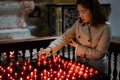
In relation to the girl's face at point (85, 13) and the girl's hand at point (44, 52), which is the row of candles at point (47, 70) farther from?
the girl's face at point (85, 13)

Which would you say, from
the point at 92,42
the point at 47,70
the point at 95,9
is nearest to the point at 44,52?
the point at 47,70

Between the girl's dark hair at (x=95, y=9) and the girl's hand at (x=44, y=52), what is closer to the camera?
the girl's dark hair at (x=95, y=9)

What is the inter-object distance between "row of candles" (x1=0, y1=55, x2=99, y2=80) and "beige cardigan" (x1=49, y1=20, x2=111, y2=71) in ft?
Result: 0.59

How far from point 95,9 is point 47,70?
2.52 ft

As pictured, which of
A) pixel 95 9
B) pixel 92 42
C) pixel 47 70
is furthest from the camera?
pixel 92 42

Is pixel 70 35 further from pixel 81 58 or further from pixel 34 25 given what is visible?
pixel 34 25

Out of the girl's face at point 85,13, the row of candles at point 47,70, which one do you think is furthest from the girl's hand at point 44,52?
the girl's face at point 85,13

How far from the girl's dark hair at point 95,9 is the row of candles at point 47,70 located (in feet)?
1.63

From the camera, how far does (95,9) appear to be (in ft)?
7.73

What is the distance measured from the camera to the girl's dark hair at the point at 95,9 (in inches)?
92.0

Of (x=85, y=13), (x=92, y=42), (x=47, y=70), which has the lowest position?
(x=47, y=70)

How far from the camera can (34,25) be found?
7.46m

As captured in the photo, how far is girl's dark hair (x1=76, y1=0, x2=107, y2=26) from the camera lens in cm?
234

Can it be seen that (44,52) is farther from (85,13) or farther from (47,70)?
(85,13)
